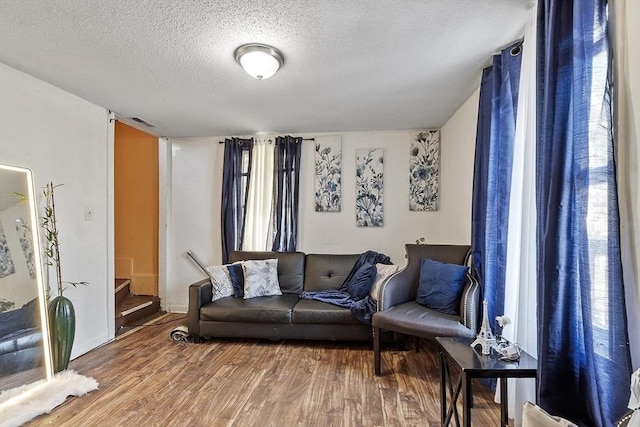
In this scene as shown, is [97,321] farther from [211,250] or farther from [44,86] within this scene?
[44,86]

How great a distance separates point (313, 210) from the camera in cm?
390

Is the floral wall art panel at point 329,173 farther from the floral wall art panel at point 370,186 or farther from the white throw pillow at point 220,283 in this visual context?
the white throw pillow at point 220,283

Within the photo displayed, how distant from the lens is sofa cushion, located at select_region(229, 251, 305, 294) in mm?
3475

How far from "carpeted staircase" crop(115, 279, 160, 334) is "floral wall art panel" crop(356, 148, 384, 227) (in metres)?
2.91

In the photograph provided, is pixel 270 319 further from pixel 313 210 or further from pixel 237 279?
pixel 313 210

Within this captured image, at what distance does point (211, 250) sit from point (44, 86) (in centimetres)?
234

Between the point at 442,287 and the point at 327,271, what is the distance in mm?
1384

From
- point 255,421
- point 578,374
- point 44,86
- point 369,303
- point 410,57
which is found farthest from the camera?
point 369,303

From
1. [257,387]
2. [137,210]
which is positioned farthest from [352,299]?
[137,210]

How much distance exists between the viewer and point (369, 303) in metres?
2.72

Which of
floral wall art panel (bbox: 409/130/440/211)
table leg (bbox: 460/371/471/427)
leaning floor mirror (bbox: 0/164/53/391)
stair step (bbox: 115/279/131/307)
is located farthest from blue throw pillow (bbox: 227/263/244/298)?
table leg (bbox: 460/371/471/427)

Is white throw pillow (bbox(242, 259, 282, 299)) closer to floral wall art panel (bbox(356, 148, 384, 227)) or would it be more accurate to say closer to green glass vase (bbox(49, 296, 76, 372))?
floral wall art panel (bbox(356, 148, 384, 227))

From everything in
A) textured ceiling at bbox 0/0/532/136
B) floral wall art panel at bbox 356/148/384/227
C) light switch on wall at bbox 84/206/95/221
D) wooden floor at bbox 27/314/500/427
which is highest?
textured ceiling at bbox 0/0/532/136

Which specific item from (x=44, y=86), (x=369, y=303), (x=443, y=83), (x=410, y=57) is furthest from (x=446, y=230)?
(x=44, y=86)
